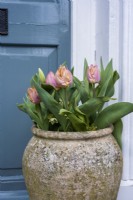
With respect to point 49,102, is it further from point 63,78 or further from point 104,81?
point 104,81

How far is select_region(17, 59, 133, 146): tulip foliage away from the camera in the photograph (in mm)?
1243

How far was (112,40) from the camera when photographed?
62.8 inches

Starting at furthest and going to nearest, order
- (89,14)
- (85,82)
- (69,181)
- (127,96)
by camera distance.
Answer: (89,14), (127,96), (85,82), (69,181)

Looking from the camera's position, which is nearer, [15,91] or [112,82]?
[112,82]

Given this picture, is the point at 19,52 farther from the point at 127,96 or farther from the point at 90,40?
the point at 127,96

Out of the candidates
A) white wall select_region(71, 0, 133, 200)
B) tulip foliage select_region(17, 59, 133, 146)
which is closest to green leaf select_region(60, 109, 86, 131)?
tulip foliage select_region(17, 59, 133, 146)

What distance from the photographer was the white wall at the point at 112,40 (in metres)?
1.59

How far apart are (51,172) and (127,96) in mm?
556

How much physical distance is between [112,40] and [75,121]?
50 centimetres

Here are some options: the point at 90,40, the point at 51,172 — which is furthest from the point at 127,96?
the point at 51,172

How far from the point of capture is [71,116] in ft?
4.06

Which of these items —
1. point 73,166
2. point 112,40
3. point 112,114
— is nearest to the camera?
point 73,166

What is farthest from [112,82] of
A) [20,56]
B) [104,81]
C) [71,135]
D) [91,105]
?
[20,56]

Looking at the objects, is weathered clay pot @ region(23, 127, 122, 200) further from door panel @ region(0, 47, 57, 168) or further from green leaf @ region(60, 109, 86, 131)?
door panel @ region(0, 47, 57, 168)
